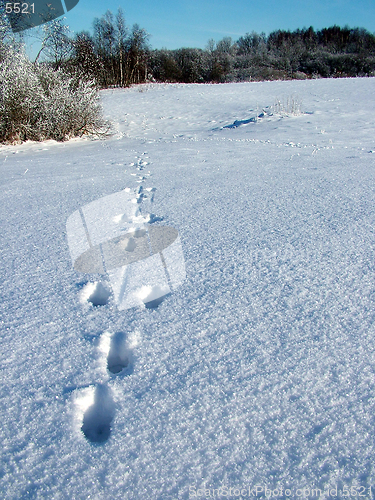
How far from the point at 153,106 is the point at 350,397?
1132 centimetres

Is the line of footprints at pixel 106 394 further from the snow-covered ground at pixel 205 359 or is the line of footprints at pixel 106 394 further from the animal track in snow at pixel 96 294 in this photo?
the animal track in snow at pixel 96 294

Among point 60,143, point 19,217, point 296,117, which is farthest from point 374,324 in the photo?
point 296,117

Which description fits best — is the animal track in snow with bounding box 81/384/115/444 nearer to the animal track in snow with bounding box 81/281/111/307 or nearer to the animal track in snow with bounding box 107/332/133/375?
the animal track in snow with bounding box 107/332/133/375

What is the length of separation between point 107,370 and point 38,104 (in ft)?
18.8

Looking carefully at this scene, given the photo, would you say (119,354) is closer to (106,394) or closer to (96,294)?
(106,394)

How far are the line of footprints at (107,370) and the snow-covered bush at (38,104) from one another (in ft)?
17.1

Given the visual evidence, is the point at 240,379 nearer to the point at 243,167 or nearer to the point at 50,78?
the point at 243,167

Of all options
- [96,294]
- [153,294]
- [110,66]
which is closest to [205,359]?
[153,294]

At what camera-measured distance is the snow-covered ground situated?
688mm

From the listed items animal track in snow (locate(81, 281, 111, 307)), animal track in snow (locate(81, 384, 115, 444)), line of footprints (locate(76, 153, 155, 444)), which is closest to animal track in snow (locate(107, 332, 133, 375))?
line of footprints (locate(76, 153, 155, 444))

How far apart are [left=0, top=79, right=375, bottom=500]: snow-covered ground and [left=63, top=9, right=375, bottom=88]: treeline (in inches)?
606

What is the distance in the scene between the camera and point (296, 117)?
6.73 metres

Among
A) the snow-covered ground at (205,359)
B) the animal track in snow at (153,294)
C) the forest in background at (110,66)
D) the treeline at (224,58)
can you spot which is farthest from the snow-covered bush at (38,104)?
the treeline at (224,58)

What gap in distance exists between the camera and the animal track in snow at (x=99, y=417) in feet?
2.61
